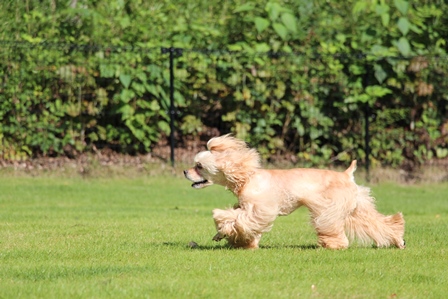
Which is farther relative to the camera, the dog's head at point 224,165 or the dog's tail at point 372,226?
the dog's tail at point 372,226

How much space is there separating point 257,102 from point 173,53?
194 centimetres

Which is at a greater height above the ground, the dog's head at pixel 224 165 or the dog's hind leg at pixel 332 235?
the dog's head at pixel 224 165

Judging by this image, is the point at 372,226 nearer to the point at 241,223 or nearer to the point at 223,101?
the point at 241,223

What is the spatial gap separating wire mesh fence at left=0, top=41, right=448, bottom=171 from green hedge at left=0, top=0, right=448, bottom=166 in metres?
0.02

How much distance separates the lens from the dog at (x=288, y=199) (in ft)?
27.8

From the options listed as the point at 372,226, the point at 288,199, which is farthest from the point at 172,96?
the point at 372,226

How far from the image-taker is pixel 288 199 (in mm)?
8609

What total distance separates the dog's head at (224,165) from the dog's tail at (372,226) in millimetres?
1097

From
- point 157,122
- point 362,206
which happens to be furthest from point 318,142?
point 362,206

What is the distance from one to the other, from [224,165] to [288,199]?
0.69 meters

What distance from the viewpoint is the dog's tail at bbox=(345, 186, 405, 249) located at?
28.7 ft

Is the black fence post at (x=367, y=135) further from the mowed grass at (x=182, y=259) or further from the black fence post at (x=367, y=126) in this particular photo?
the mowed grass at (x=182, y=259)

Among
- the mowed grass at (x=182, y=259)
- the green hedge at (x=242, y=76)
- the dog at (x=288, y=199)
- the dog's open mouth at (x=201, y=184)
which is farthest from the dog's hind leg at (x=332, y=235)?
the green hedge at (x=242, y=76)

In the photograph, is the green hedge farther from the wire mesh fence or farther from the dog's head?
the dog's head
